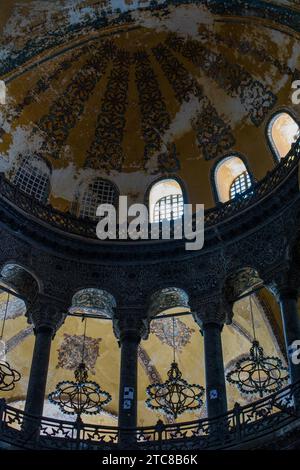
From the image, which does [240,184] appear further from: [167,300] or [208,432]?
[208,432]

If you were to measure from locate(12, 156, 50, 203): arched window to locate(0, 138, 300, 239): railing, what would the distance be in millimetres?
702

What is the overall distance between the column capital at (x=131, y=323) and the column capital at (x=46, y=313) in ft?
4.29

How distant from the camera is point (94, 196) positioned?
21.9m

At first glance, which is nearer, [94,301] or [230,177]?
[94,301]

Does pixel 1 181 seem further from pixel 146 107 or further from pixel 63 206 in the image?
pixel 146 107

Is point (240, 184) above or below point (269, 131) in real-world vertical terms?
below

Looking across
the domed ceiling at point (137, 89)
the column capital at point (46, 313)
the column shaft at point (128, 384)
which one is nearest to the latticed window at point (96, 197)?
the domed ceiling at point (137, 89)

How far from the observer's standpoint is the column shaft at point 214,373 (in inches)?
646

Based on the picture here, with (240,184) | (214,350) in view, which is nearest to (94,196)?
(240,184)

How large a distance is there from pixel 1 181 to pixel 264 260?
6789 mm

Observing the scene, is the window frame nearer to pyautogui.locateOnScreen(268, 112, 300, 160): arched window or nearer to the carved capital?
pyautogui.locateOnScreen(268, 112, 300, 160): arched window

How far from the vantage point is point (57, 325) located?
18.6m

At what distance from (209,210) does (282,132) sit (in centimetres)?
275

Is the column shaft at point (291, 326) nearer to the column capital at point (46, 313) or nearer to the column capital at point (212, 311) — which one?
the column capital at point (212, 311)
